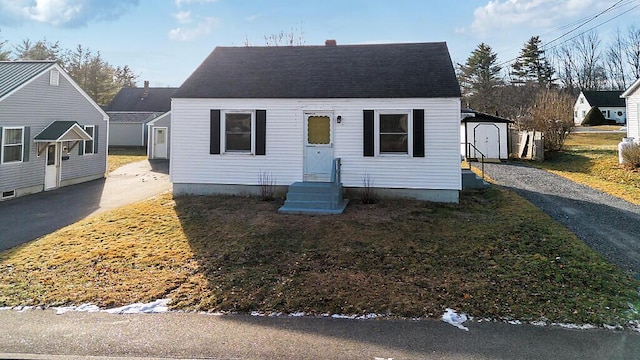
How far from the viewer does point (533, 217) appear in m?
8.88

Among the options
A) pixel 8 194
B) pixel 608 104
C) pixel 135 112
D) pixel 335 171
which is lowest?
pixel 8 194

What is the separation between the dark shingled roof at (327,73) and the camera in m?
10.7

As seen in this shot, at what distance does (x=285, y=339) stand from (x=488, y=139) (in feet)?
66.9

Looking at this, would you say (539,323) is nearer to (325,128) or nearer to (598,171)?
(325,128)

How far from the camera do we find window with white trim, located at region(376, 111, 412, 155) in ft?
34.7

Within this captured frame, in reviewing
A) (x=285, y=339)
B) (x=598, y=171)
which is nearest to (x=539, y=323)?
(x=285, y=339)

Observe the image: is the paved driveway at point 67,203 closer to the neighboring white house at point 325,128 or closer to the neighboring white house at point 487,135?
the neighboring white house at point 325,128

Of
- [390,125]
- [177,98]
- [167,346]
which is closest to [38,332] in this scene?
[167,346]

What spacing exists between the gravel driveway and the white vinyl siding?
118 inches

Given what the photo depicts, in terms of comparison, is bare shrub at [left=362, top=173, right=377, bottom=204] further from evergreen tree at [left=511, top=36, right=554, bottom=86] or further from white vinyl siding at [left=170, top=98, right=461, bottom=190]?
evergreen tree at [left=511, top=36, right=554, bottom=86]

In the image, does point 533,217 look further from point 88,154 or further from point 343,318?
point 88,154

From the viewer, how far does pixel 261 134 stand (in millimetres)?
11055

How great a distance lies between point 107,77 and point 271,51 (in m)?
39.2

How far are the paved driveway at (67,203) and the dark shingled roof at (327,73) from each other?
4587mm
